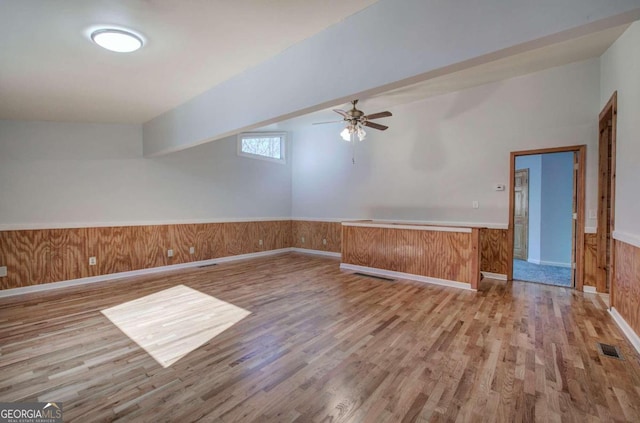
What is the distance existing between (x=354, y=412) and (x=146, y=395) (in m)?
1.35

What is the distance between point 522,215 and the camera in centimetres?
658

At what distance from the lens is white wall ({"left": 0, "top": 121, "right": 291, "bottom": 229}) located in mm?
4071

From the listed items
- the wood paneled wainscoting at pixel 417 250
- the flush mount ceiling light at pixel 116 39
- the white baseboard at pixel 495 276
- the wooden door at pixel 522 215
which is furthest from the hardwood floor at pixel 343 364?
the wooden door at pixel 522 215

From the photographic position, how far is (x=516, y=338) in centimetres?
270

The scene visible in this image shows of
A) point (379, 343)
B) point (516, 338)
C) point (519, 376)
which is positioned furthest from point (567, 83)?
point (379, 343)

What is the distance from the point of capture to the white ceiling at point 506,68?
350 cm

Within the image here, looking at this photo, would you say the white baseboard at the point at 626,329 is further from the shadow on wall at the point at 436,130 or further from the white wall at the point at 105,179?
the white wall at the point at 105,179

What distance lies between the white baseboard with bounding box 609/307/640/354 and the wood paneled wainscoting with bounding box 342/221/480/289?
1.40m

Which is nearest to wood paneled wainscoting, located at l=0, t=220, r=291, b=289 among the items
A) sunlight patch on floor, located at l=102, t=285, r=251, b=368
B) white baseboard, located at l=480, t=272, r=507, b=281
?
sunlight patch on floor, located at l=102, t=285, r=251, b=368

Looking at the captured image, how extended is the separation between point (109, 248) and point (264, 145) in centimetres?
393

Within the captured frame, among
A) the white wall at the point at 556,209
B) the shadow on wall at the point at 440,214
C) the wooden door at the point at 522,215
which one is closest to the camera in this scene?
the shadow on wall at the point at 440,214

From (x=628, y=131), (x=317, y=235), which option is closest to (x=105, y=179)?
(x=317, y=235)

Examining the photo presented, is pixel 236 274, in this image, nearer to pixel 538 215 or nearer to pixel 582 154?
pixel 582 154

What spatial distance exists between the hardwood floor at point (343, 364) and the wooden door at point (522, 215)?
2829 millimetres
